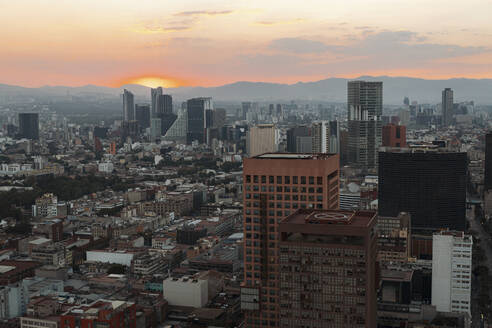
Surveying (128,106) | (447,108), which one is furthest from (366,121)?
(128,106)

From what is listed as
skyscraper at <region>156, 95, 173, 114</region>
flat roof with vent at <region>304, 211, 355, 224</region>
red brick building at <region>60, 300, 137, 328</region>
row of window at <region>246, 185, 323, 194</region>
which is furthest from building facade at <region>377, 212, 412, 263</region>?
skyscraper at <region>156, 95, 173, 114</region>

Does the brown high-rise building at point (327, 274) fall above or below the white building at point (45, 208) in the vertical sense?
above

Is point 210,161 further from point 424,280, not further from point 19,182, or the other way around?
point 424,280

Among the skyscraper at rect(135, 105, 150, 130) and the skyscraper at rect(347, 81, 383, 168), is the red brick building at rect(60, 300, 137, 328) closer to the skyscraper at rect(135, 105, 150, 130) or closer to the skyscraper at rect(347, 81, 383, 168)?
the skyscraper at rect(347, 81, 383, 168)

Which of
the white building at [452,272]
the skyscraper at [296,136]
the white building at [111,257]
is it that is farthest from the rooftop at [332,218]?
the skyscraper at [296,136]

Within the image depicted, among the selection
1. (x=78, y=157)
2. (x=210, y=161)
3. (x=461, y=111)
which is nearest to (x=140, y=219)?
(x=210, y=161)

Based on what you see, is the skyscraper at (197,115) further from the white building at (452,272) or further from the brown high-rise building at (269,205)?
the brown high-rise building at (269,205)
